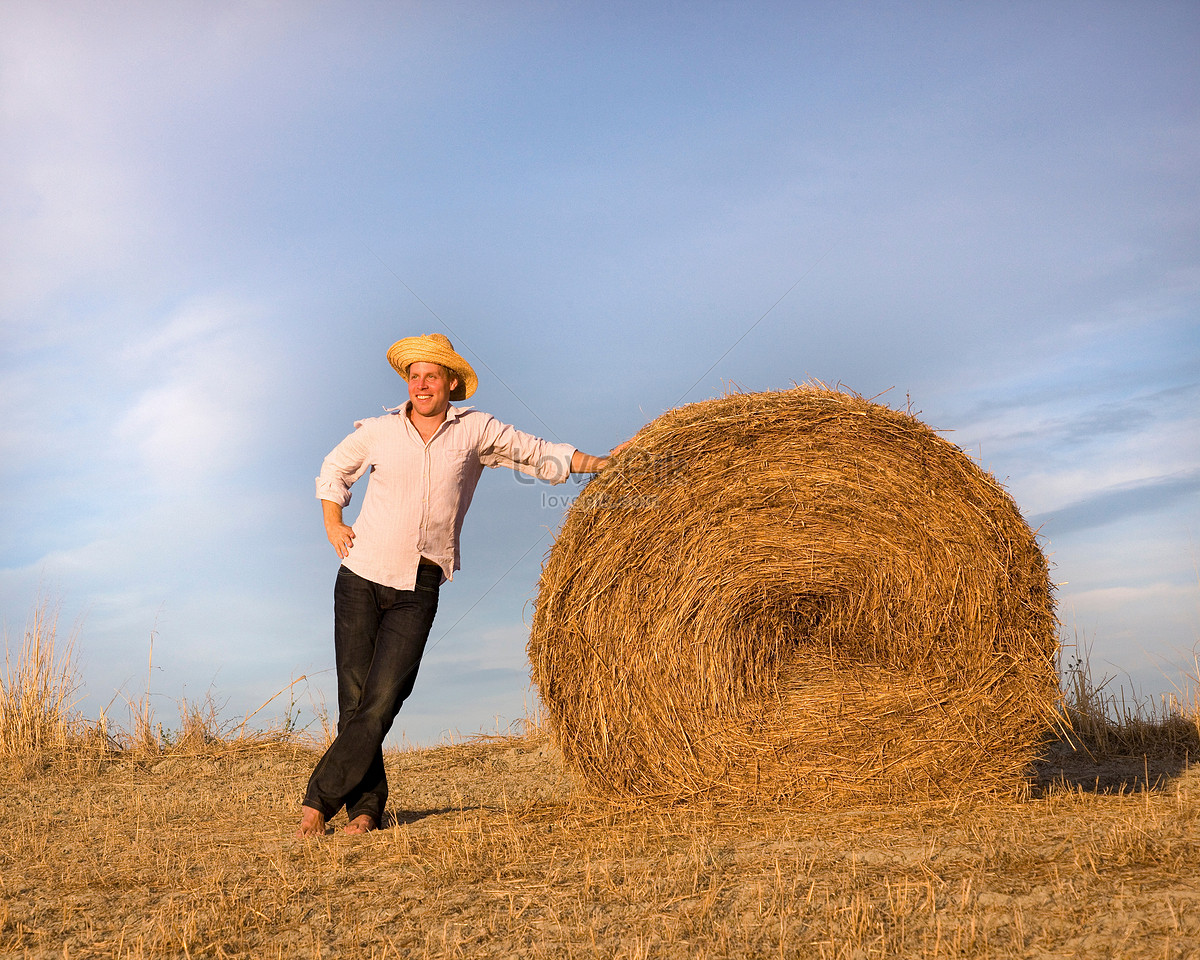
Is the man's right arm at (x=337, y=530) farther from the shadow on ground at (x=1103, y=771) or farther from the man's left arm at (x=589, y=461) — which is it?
the shadow on ground at (x=1103, y=771)

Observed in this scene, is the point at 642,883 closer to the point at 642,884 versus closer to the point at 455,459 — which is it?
the point at 642,884

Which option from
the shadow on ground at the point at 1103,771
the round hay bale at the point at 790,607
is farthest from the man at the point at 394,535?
the shadow on ground at the point at 1103,771

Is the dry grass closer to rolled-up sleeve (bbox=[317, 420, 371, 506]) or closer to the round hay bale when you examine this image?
the round hay bale

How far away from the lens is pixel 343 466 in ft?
16.2

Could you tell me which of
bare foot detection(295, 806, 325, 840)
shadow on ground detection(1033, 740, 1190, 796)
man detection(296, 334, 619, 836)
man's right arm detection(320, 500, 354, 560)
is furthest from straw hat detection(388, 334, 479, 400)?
shadow on ground detection(1033, 740, 1190, 796)

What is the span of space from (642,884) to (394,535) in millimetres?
2128

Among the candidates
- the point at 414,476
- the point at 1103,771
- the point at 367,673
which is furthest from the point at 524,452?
the point at 1103,771

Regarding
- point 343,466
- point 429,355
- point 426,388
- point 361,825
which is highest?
point 429,355

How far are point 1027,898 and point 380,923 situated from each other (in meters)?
2.09

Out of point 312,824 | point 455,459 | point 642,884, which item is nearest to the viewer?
point 642,884

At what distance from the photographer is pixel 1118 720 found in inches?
291

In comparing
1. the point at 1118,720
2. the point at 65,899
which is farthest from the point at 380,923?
the point at 1118,720

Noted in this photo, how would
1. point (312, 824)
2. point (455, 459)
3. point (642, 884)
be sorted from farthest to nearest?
point (455, 459) < point (312, 824) < point (642, 884)

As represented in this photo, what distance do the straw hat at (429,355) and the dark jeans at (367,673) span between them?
103cm
